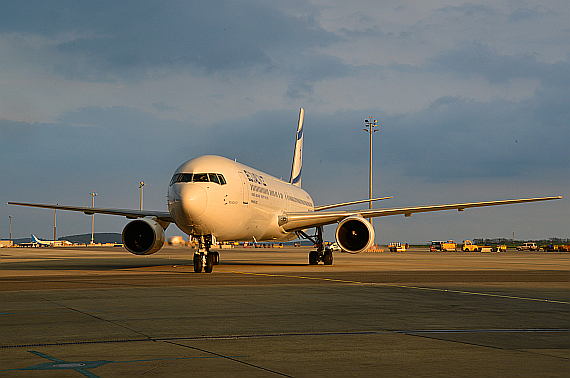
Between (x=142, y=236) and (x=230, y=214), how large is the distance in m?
4.58

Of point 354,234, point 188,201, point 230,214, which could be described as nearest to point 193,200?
point 188,201

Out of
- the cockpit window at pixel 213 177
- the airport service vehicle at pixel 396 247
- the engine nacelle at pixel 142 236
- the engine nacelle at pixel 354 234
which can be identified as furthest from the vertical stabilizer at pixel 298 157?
the airport service vehicle at pixel 396 247

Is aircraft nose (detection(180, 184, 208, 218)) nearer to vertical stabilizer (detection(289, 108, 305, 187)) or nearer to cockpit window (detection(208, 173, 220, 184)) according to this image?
cockpit window (detection(208, 173, 220, 184))

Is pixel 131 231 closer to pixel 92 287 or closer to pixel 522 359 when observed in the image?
pixel 92 287

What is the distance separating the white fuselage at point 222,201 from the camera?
841 inches

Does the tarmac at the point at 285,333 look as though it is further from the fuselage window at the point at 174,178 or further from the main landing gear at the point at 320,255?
the main landing gear at the point at 320,255

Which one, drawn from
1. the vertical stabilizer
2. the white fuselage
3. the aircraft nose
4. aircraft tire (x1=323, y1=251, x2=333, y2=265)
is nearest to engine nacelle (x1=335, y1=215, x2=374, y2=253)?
the white fuselage

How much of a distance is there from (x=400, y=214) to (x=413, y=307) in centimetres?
1892

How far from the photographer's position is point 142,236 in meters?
25.1

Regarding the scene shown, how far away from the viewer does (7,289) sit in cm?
1485

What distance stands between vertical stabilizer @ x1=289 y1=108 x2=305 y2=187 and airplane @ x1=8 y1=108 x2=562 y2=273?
9819 mm

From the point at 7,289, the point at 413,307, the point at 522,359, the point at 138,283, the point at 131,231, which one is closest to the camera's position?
the point at 522,359

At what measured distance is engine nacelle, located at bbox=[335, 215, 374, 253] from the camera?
2545 cm

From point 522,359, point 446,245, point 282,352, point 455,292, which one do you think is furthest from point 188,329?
point 446,245
